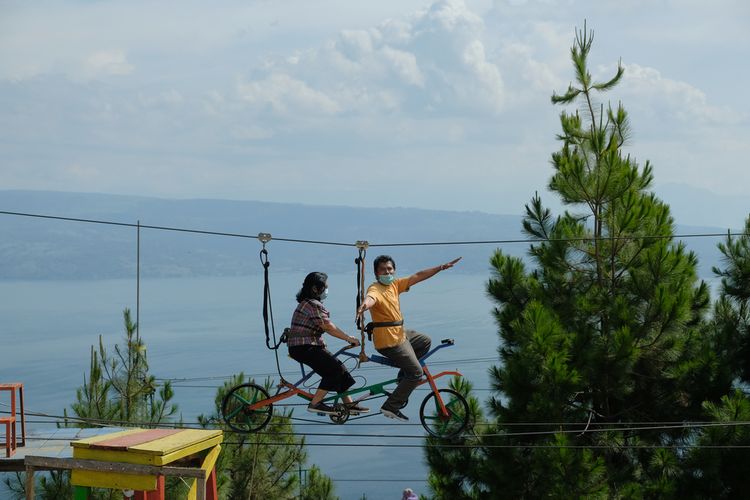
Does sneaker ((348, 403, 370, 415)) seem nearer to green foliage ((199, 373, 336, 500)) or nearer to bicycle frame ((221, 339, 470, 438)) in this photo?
bicycle frame ((221, 339, 470, 438))

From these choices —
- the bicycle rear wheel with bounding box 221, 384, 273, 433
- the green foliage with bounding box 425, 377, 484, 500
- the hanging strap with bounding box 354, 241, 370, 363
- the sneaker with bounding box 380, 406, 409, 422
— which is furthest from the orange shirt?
the green foliage with bounding box 425, 377, 484, 500

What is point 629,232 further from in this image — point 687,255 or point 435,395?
point 435,395

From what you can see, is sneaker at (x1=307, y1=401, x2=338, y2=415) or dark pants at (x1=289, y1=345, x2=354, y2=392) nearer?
dark pants at (x1=289, y1=345, x2=354, y2=392)

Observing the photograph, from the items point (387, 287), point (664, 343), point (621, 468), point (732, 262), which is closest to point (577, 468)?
→ point (621, 468)

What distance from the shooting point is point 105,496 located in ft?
52.7

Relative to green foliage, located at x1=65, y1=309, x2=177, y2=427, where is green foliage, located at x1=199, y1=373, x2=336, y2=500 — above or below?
below

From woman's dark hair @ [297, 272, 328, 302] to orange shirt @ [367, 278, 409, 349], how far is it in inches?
18.8

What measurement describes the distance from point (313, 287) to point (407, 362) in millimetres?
1192

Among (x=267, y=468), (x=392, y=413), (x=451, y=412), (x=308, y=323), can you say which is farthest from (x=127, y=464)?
(x=267, y=468)

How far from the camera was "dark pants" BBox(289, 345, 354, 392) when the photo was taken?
398 inches

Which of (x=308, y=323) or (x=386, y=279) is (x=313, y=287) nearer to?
(x=308, y=323)

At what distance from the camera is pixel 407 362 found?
32.9 ft

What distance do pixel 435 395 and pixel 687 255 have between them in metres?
7.81

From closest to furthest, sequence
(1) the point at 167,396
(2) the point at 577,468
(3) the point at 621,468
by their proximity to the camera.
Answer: (2) the point at 577,468 → (3) the point at 621,468 → (1) the point at 167,396
